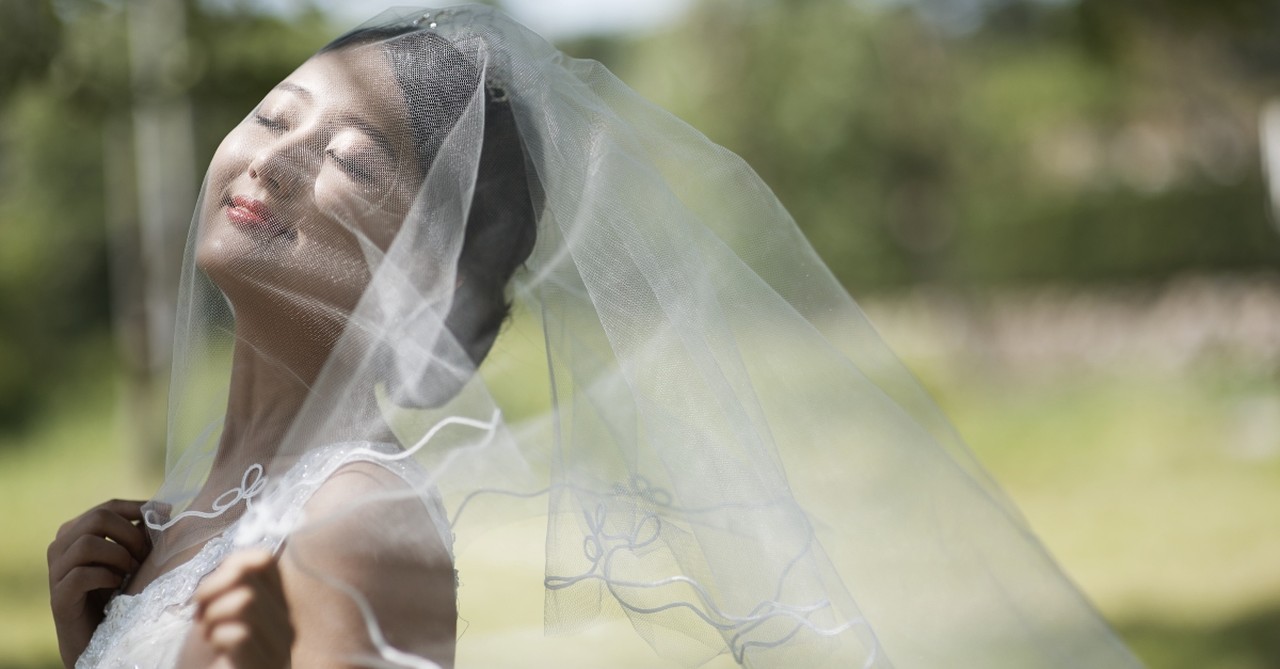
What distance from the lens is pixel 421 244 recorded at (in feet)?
5.80

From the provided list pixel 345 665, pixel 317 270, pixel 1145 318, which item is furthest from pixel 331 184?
pixel 1145 318

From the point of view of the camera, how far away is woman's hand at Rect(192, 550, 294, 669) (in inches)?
57.3

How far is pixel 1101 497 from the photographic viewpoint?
975 cm

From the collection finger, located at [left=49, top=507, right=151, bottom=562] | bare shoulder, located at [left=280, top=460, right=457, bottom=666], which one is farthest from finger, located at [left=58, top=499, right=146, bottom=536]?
bare shoulder, located at [left=280, top=460, right=457, bottom=666]

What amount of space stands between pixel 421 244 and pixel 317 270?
0.16 m

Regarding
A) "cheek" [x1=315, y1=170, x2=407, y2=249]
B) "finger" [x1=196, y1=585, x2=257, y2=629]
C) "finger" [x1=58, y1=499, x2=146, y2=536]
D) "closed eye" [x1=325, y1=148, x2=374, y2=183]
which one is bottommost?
"finger" [x1=196, y1=585, x2=257, y2=629]

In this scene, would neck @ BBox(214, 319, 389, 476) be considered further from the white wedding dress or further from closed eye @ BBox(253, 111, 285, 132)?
closed eye @ BBox(253, 111, 285, 132)

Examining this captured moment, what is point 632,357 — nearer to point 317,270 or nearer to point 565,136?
point 565,136

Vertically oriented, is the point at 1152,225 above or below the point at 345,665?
above

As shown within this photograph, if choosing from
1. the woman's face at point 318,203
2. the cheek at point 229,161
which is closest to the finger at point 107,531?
the woman's face at point 318,203

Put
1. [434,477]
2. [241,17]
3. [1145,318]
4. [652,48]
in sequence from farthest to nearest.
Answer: [652,48] < [1145,318] < [241,17] < [434,477]

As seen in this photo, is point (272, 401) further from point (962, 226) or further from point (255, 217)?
point (962, 226)

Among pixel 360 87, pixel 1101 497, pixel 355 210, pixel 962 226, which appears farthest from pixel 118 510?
pixel 962 226

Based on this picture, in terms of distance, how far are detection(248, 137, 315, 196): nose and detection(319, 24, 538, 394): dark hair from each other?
0.17 m
